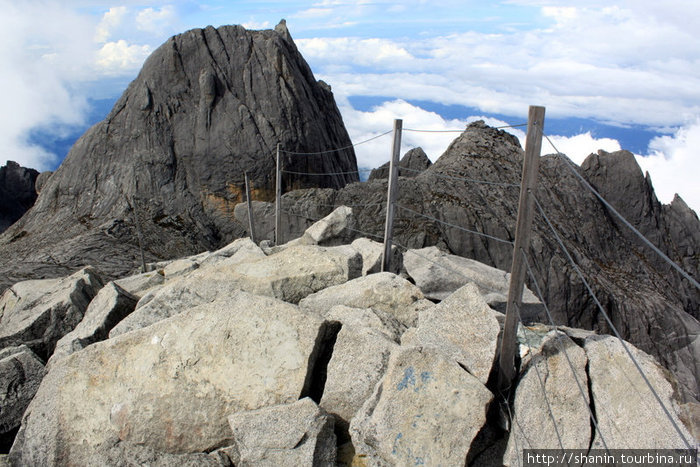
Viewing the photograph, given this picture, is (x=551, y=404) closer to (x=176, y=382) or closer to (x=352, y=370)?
(x=352, y=370)

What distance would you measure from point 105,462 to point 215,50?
71.4 ft

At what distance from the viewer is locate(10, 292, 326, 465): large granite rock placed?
17.7 ft

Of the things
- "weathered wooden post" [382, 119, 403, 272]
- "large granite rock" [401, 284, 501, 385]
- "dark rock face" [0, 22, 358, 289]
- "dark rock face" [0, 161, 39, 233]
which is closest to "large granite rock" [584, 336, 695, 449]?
"large granite rock" [401, 284, 501, 385]

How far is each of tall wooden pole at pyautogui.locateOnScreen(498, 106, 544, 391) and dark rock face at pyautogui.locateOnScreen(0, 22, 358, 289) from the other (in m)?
16.3

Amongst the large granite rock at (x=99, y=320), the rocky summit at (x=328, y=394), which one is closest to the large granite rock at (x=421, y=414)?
the rocky summit at (x=328, y=394)

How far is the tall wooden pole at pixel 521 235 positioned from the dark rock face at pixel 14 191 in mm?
44232

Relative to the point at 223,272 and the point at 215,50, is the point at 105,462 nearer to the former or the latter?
the point at 223,272

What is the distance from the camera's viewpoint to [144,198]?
855 inches

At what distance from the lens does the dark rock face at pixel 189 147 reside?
844 inches

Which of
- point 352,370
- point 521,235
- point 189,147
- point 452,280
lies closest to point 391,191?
point 452,280

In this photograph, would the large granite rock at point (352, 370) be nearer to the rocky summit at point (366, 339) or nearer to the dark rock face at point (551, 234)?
the rocky summit at point (366, 339)

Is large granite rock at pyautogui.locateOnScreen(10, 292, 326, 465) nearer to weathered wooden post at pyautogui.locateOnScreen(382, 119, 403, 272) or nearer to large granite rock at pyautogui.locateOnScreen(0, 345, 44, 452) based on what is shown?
large granite rock at pyautogui.locateOnScreen(0, 345, 44, 452)

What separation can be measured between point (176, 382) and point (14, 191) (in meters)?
43.2

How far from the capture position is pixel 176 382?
5.60 metres
